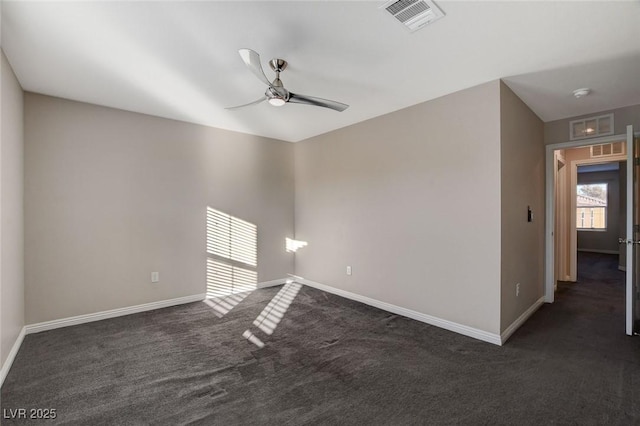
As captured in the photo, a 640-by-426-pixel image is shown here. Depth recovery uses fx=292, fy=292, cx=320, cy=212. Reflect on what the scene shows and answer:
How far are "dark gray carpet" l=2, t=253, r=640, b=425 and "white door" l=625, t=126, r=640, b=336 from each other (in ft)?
0.89

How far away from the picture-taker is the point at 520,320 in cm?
324

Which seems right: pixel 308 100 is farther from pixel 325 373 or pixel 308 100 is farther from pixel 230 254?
pixel 230 254

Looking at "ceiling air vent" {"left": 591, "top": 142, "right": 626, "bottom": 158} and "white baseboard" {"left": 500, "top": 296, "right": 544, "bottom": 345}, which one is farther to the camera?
"ceiling air vent" {"left": 591, "top": 142, "right": 626, "bottom": 158}

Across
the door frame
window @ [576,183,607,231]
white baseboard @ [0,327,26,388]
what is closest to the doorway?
the door frame

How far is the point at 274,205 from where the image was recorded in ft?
16.4

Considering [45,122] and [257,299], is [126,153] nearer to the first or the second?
[45,122]

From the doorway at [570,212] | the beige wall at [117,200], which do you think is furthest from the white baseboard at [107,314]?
the doorway at [570,212]

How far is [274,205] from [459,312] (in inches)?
126

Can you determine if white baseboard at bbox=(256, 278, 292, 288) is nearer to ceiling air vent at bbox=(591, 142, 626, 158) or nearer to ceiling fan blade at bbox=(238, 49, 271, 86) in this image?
ceiling fan blade at bbox=(238, 49, 271, 86)

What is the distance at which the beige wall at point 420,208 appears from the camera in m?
A: 2.88

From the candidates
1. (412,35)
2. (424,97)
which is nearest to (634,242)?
(424,97)

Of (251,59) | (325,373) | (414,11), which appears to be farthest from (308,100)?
(325,373)

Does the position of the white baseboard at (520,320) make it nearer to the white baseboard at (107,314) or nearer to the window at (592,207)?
the white baseboard at (107,314)

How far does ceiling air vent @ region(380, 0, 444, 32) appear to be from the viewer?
1.78 meters
